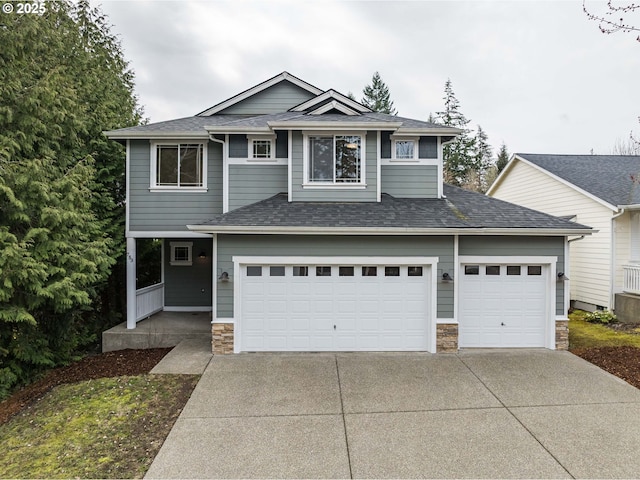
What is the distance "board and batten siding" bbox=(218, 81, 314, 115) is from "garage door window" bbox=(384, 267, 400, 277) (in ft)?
23.2

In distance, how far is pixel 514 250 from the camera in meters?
8.13

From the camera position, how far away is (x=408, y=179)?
989 cm

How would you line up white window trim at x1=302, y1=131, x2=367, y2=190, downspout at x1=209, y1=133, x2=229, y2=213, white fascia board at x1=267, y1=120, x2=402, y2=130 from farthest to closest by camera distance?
1. downspout at x1=209, y1=133, x2=229, y2=213
2. white window trim at x1=302, y1=131, x2=367, y2=190
3. white fascia board at x1=267, y1=120, x2=402, y2=130

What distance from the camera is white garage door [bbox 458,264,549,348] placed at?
820cm

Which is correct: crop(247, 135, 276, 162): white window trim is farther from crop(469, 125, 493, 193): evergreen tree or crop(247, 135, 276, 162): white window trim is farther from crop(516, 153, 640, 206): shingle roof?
crop(469, 125, 493, 193): evergreen tree

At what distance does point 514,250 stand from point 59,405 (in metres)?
9.63

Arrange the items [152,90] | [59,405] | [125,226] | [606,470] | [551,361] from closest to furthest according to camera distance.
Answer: [606,470] < [59,405] < [551,361] < [125,226] < [152,90]

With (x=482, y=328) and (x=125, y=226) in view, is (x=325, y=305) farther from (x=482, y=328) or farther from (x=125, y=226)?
(x=125, y=226)

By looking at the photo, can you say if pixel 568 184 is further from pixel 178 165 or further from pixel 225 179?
pixel 178 165

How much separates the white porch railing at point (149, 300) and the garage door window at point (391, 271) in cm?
703

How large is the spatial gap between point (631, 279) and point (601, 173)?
498 centimetres

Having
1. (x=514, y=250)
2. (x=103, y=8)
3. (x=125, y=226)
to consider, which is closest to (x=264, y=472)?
(x=514, y=250)

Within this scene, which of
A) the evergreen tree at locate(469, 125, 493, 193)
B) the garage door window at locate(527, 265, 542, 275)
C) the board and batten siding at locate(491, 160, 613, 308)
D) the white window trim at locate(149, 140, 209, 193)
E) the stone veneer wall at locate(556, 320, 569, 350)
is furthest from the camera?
the evergreen tree at locate(469, 125, 493, 193)

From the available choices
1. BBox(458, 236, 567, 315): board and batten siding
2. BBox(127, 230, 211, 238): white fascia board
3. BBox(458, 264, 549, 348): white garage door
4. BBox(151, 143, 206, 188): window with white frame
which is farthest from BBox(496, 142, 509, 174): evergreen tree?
BBox(127, 230, 211, 238): white fascia board
